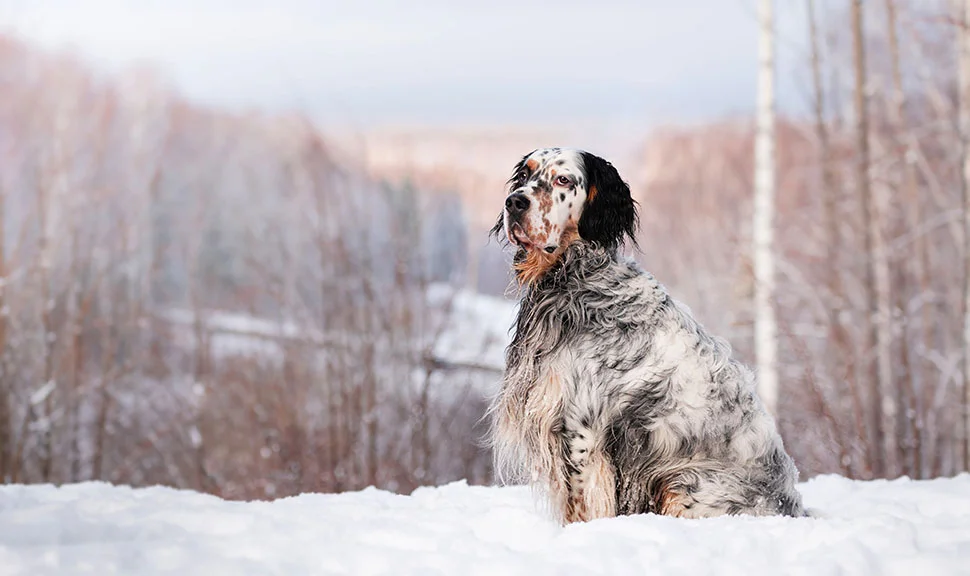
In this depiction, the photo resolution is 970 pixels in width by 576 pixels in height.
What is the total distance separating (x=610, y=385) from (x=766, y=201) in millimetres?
Answer: 6023

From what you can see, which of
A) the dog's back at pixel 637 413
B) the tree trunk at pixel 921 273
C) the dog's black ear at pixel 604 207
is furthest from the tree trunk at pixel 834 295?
the dog's black ear at pixel 604 207

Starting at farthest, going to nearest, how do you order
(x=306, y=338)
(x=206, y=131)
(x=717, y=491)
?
1. (x=206, y=131)
2. (x=306, y=338)
3. (x=717, y=491)

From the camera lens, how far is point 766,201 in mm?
8477

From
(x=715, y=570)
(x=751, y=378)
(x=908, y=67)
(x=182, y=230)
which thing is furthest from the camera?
(x=182, y=230)

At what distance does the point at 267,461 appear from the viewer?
7621 mm

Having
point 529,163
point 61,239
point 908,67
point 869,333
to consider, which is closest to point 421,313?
point 61,239

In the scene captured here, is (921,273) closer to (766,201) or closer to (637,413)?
(766,201)

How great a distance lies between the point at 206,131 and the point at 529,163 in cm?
2886

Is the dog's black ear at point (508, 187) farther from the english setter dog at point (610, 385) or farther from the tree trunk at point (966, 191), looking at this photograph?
the tree trunk at point (966, 191)

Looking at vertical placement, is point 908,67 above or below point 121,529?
above

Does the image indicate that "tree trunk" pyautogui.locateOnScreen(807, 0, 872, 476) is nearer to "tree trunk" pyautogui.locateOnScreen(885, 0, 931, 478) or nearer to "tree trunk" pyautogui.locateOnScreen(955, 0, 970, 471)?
"tree trunk" pyautogui.locateOnScreen(885, 0, 931, 478)

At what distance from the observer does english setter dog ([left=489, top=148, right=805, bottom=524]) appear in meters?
2.99

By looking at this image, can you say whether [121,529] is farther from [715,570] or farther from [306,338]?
[306,338]

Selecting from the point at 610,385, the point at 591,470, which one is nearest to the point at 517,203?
the point at 610,385
